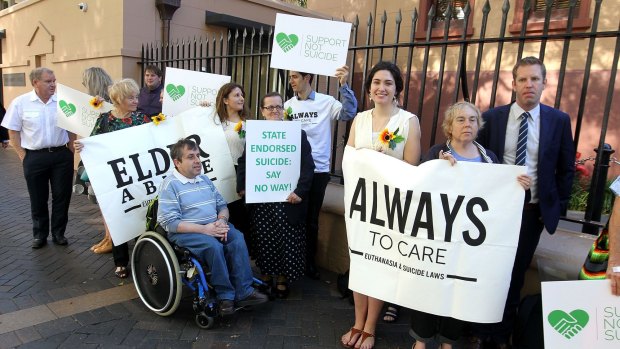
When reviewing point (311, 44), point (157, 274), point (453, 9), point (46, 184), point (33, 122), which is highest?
point (453, 9)

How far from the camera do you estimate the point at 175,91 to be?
489 centimetres

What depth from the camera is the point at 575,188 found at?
6367mm

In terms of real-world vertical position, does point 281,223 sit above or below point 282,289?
above

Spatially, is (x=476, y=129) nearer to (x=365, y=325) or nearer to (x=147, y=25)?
(x=365, y=325)

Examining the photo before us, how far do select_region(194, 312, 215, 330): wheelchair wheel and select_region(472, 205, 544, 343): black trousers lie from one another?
76.7 inches

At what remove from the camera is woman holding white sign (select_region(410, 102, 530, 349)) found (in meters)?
2.64

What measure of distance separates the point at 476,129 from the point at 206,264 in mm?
2185

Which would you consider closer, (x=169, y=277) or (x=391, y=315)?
(x=169, y=277)

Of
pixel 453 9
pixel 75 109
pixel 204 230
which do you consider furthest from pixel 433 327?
pixel 453 9

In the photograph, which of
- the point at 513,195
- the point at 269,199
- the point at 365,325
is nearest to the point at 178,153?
the point at 269,199

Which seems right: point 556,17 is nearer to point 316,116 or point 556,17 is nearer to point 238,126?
point 316,116

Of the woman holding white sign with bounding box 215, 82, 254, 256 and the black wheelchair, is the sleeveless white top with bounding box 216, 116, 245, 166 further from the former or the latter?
the black wheelchair

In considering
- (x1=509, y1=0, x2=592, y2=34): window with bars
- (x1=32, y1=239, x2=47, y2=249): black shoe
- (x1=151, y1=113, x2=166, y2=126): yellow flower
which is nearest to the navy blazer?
(x1=151, y1=113, x2=166, y2=126): yellow flower

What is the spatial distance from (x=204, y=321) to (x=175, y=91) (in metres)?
2.73
